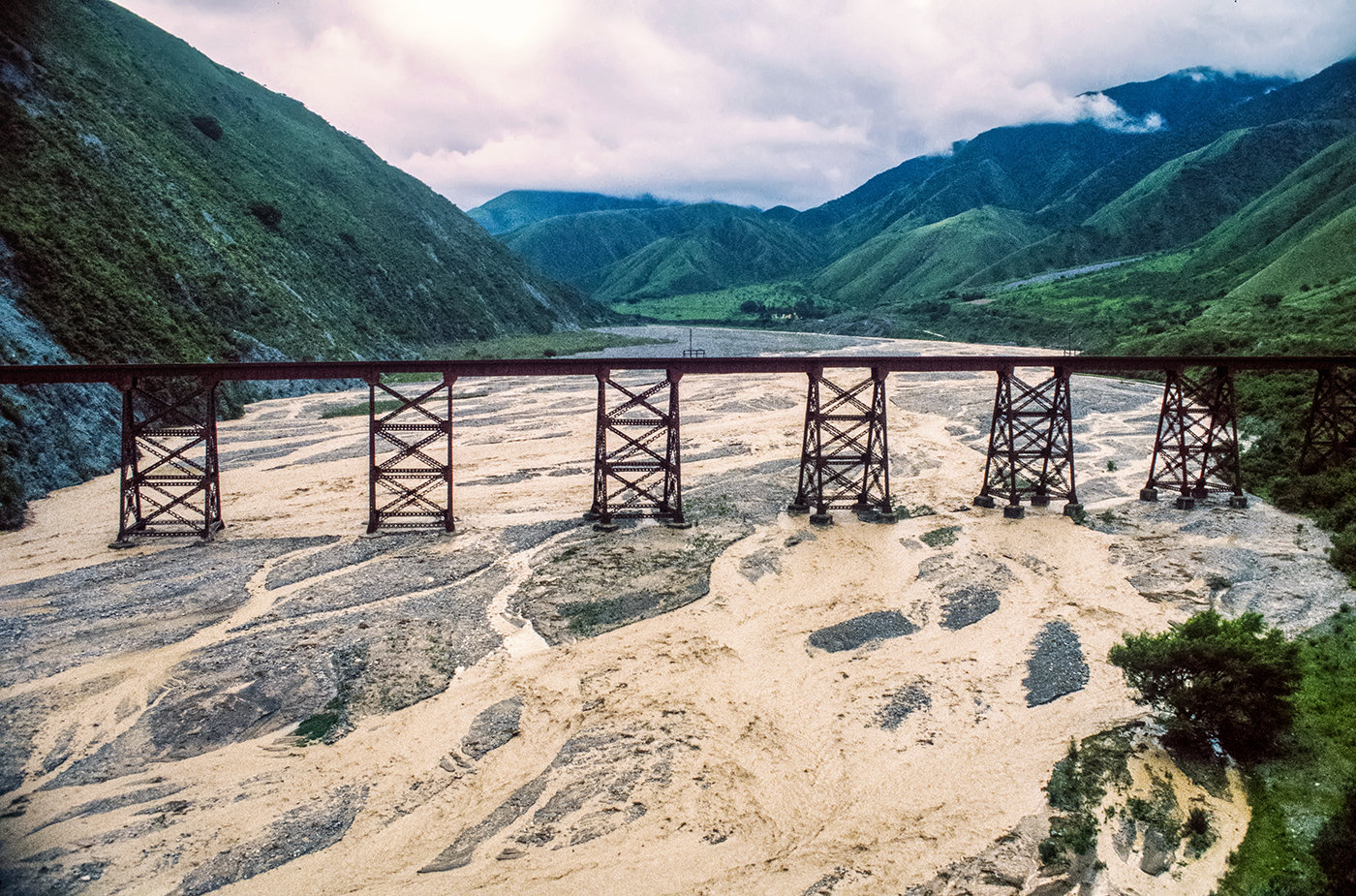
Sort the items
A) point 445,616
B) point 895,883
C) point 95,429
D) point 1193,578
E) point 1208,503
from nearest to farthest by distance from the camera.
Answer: point 895,883 < point 445,616 < point 1193,578 < point 1208,503 < point 95,429

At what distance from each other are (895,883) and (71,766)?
14.4 metres

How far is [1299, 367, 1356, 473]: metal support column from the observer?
88.4 feet

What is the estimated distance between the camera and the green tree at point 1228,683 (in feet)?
44.0

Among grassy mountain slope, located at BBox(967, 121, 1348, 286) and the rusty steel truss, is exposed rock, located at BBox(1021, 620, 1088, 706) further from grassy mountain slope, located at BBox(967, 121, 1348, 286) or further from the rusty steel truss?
grassy mountain slope, located at BBox(967, 121, 1348, 286)

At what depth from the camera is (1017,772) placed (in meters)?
13.4

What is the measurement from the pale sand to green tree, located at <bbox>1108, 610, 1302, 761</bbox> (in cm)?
128

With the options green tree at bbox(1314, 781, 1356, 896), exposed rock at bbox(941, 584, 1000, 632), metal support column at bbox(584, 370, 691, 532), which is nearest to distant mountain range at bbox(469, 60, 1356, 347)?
exposed rock at bbox(941, 584, 1000, 632)

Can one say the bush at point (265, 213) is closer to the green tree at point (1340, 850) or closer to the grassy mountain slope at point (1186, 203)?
the green tree at point (1340, 850)

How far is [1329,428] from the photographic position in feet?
96.8

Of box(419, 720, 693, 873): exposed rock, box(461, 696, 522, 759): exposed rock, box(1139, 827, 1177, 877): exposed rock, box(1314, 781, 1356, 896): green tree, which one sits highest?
box(1314, 781, 1356, 896): green tree

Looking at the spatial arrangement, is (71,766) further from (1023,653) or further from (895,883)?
(1023,653)

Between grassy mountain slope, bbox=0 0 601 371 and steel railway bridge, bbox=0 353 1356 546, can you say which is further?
grassy mountain slope, bbox=0 0 601 371

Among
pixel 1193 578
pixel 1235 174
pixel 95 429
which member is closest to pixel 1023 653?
pixel 1193 578

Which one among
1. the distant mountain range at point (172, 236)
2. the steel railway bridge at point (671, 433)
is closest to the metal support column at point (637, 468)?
the steel railway bridge at point (671, 433)
